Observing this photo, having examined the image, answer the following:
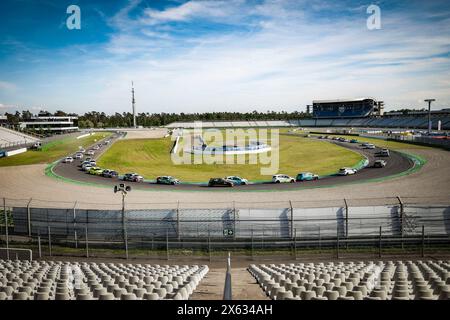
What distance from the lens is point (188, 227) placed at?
18.9 m

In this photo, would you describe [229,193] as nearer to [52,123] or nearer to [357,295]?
[357,295]

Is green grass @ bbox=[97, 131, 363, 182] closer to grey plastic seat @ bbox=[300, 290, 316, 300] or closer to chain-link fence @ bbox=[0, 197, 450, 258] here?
chain-link fence @ bbox=[0, 197, 450, 258]

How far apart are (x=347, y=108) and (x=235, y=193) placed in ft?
499

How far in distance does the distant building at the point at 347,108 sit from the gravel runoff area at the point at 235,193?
133 meters

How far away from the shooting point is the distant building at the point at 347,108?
164 metres

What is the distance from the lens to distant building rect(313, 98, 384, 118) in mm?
163625

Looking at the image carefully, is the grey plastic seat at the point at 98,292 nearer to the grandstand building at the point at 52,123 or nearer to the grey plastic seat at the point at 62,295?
the grey plastic seat at the point at 62,295

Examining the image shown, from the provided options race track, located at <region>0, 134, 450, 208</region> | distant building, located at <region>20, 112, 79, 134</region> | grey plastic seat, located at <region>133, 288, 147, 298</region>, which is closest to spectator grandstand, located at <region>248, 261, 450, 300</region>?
grey plastic seat, located at <region>133, 288, 147, 298</region>

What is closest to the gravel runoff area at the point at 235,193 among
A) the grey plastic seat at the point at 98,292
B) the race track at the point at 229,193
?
the race track at the point at 229,193

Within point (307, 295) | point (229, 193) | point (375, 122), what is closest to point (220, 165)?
point (229, 193)

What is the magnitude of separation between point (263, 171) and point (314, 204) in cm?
1932

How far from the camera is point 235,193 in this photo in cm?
3269

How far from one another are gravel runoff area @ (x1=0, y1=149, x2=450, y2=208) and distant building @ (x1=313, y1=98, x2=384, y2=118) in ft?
438
